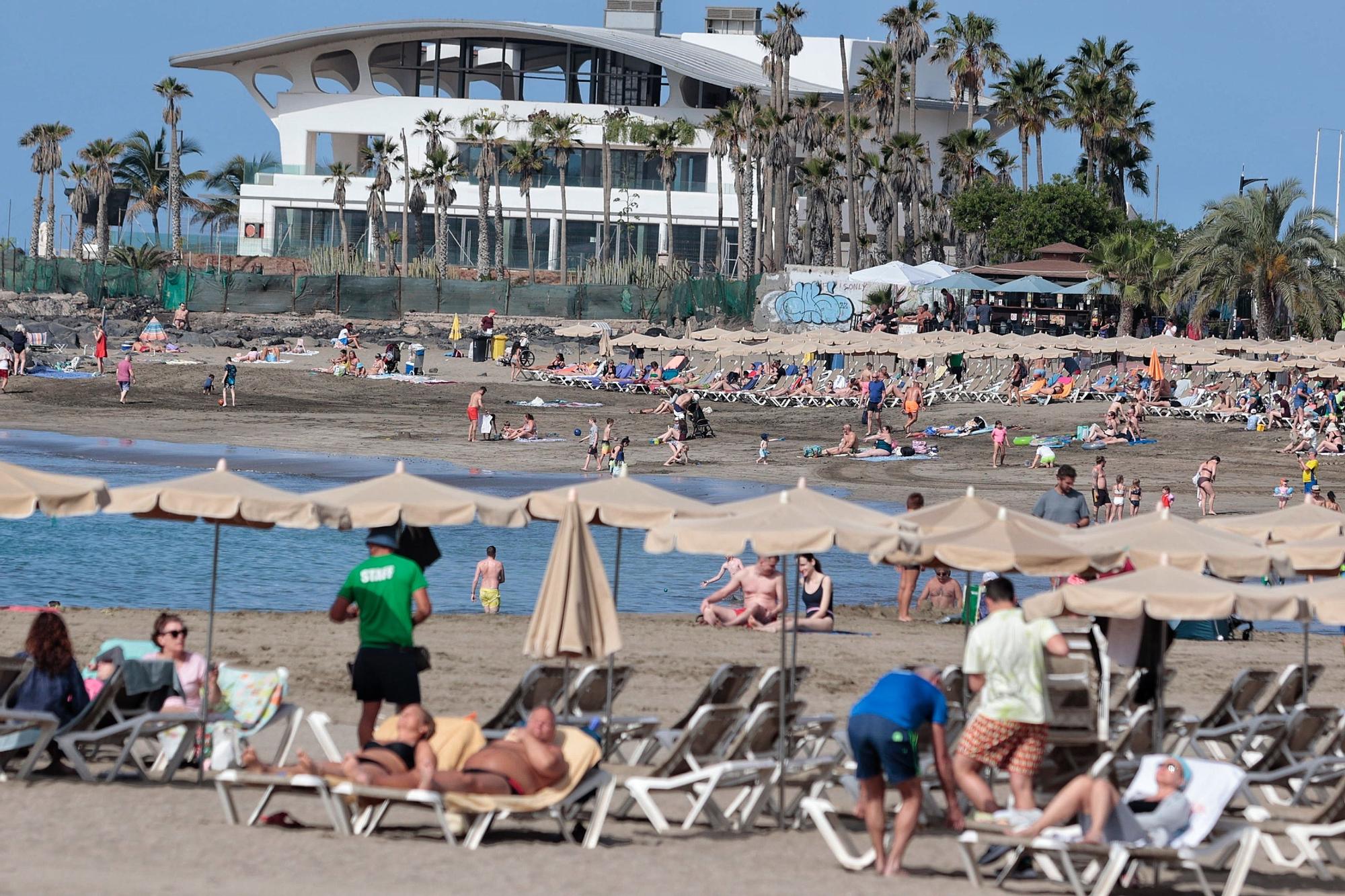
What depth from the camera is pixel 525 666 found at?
1238cm

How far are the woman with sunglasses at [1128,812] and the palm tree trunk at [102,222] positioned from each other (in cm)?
6898

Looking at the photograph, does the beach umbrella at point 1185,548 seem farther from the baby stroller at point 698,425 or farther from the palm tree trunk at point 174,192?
the palm tree trunk at point 174,192

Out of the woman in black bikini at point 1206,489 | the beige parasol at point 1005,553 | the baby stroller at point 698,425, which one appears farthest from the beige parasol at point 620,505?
the baby stroller at point 698,425

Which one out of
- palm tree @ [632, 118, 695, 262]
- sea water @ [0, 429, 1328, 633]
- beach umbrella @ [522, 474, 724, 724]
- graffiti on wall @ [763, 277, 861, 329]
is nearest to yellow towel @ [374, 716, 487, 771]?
beach umbrella @ [522, 474, 724, 724]

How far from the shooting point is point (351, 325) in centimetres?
4878

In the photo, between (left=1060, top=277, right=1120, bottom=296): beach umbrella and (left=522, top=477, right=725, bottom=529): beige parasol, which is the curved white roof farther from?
(left=522, top=477, right=725, bottom=529): beige parasol

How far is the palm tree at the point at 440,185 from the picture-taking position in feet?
217

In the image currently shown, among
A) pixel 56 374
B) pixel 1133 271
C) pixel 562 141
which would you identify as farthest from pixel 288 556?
pixel 562 141

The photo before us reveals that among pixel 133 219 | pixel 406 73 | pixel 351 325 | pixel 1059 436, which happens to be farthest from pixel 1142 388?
pixel 133 219

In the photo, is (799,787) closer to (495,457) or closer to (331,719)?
(331,719)

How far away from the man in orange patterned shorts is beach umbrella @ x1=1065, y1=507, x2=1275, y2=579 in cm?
183

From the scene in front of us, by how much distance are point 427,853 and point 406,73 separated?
7172cm

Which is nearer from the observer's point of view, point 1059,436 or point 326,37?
point 1059,436

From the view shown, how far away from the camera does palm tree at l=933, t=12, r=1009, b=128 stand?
226 feet
